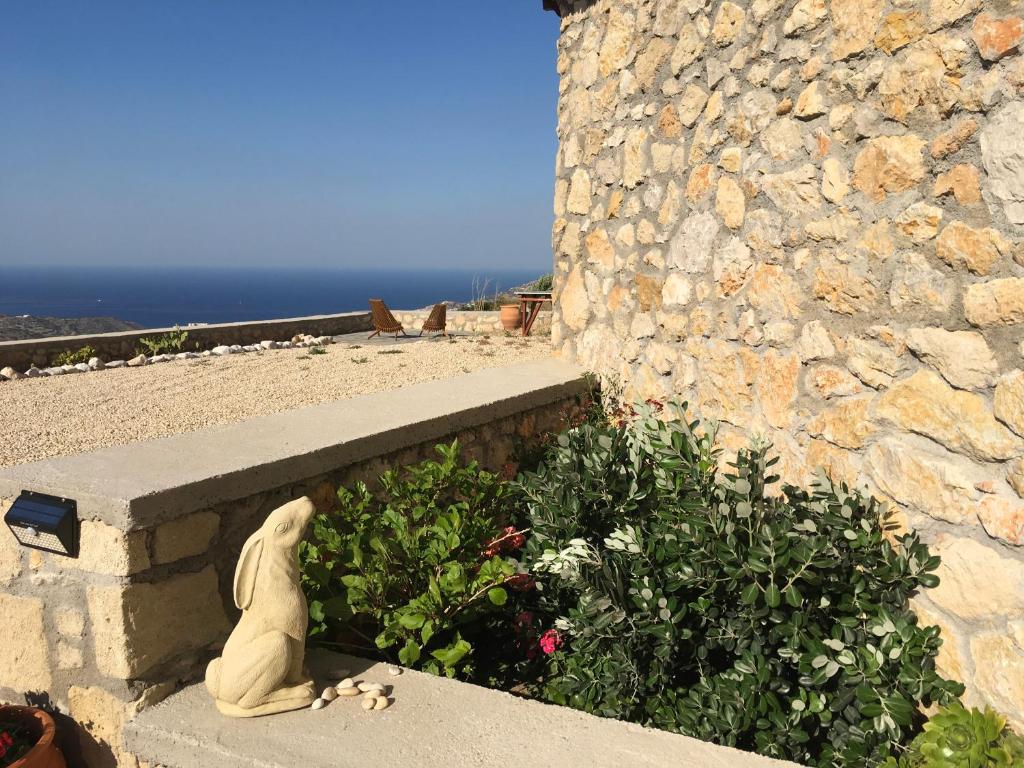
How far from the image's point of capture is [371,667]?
2.63 metres

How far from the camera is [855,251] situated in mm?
2885

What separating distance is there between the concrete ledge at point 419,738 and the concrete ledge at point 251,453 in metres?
0.66

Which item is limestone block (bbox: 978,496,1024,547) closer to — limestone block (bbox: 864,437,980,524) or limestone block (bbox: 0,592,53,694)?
limestone block (bbox: 864,437,980,524)

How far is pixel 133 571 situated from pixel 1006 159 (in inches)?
119

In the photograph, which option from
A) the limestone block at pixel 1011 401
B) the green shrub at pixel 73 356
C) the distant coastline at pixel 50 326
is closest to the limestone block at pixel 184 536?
the limestone block at pixel 1011 401

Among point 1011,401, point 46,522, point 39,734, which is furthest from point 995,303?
point 39,734

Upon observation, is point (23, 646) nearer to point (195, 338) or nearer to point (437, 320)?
point (195, 338)

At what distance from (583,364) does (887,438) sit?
8.60 ft

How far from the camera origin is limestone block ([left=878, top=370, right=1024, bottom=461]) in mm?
2346

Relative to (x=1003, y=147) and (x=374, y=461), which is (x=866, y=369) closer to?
(x=1003, y=147)

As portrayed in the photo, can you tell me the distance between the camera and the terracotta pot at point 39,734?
2.26 m

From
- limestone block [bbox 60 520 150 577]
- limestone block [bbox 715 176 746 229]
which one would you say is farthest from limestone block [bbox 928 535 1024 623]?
limestone block [bbox 60 520 150 577]

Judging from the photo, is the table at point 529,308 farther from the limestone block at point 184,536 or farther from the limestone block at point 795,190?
the limestone block at point 184,536

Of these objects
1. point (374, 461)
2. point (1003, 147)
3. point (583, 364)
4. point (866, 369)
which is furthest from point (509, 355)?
point (1003, 147)
